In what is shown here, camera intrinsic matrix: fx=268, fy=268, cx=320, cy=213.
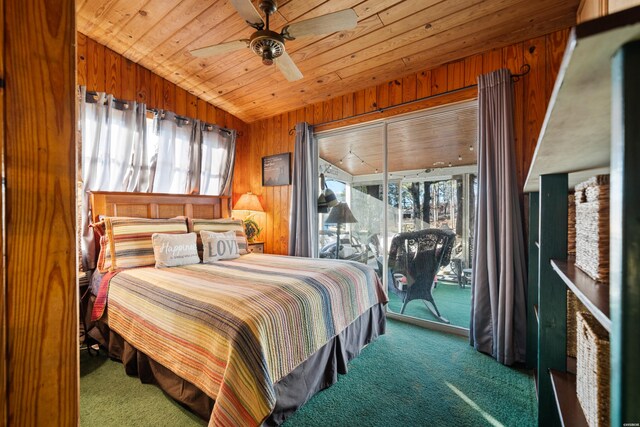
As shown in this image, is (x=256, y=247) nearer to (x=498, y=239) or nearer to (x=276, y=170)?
(x=276, y=170)

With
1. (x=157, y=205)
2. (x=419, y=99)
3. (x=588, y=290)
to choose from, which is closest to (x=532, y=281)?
(x=588, y=290)

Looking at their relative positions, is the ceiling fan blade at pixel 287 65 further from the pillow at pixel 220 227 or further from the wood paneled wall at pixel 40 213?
the pillow at pixel 220 227

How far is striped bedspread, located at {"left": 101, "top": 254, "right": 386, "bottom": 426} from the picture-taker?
124cm

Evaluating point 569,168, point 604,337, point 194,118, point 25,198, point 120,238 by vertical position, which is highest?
point 194,118

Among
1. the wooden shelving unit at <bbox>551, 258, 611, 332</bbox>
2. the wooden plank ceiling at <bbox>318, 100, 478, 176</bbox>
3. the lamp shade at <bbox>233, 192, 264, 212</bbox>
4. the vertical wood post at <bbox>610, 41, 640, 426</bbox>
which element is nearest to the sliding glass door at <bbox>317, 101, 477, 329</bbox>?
the wooden plank ceiling at <bbox>318, 100, 478, 176</bbox>

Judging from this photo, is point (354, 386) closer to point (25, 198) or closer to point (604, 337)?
point (604, 337)

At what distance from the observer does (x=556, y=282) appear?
3.93 ft

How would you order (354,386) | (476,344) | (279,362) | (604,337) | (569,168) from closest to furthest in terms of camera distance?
(604,337), (569,168), (279,362), (354,386), (476,344)

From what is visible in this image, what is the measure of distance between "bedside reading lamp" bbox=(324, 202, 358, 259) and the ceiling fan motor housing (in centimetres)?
207

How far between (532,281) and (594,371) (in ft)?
4.28

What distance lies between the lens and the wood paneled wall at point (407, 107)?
7.45 feet

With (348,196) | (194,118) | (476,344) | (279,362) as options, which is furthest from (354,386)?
(194,118)

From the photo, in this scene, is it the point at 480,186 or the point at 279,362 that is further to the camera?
the point at 480,186

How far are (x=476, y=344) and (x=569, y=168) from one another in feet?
6.07
